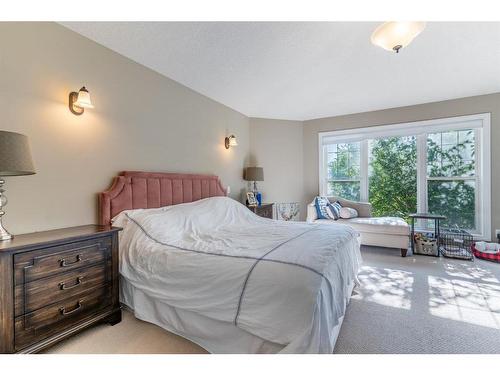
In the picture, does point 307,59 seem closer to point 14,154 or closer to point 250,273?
point 250,273

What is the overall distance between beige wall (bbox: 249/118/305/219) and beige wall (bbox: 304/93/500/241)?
19 centimetres

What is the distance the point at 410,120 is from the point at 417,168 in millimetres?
839

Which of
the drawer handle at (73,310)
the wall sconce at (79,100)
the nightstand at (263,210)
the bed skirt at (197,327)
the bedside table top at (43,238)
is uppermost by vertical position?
the wall sconce at (79,100)

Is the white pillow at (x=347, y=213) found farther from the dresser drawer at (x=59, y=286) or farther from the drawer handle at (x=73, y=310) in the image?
the drawer handle at (x=73, y=310)

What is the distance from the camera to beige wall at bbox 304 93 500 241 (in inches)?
141

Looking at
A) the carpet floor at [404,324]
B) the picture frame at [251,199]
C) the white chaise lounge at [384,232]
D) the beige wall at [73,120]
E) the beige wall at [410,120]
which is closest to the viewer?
the carpet floor at [404,324]

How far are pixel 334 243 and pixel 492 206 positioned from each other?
A: 360 centimetres

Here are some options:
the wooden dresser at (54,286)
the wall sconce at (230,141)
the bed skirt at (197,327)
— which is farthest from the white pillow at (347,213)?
the wooden dresser at (54,286)

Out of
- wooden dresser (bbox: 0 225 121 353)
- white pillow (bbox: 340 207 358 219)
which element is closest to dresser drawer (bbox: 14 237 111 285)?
wooden dresser (bbox: 0 225 121 353)

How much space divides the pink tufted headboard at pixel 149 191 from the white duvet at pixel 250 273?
159 mm

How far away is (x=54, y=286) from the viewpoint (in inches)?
57.7

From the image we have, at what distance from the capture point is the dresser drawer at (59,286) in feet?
4.37

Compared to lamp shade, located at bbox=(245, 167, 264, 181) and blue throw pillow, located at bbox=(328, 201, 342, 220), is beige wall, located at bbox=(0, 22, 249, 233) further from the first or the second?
blue throw pillow, located at bbox=(328, 201, 342, 220)
